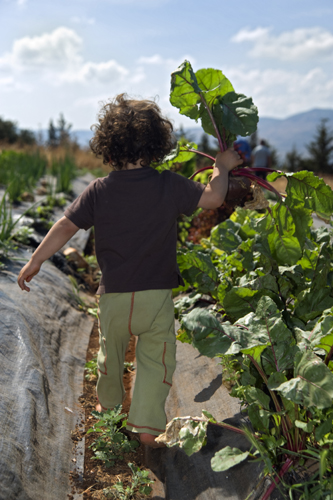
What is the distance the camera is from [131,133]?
6.45 ft

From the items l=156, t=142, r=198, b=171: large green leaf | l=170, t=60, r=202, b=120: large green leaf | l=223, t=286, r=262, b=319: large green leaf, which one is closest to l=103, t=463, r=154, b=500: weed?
l=223, t=286, r=262, b=319: large green leaf

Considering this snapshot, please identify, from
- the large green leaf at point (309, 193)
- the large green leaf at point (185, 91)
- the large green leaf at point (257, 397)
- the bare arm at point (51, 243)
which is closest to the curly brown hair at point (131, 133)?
the large green leaf at point (185, 91)

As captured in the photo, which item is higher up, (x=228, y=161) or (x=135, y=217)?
(x=228, y=161)

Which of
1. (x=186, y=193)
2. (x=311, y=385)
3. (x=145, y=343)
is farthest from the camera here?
(x=145, y=343)

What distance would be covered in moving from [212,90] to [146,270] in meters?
0.88

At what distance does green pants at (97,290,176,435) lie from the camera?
6.42ft

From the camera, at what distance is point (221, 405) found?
6.68 ft

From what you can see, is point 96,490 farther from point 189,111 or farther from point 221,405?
point 189,111

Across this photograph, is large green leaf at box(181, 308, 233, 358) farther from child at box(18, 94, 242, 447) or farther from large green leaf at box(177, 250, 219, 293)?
large green leaf at box(177, 250, 219, 293)

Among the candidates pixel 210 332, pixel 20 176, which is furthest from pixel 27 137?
pixel 210 332

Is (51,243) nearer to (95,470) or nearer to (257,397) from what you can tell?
(95,470)

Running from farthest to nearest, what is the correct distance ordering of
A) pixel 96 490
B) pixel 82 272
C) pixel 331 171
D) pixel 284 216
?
pixel 331 171 < pixel 82 272 < pixel 284 216 < pixel 96 490

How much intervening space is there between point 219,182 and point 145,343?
0.83 meters

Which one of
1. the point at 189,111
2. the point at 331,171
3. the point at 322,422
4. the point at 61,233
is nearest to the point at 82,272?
the point at 61,233
